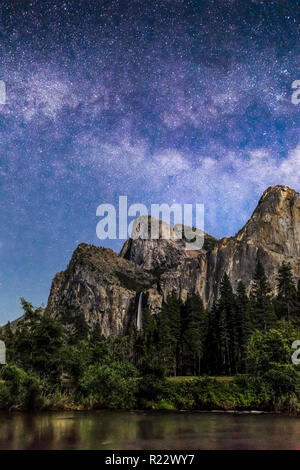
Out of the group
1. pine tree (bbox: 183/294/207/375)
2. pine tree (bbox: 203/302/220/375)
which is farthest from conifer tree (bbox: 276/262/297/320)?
pine tree (bbox: 183/294/207/375)

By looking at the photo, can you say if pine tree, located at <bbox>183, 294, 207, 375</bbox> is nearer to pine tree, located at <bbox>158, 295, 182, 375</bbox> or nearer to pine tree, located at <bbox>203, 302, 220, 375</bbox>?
pine tree, located at <bbox>203, 302, 220, 375</bbox>

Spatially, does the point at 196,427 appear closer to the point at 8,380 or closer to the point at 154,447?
the point at 154,447

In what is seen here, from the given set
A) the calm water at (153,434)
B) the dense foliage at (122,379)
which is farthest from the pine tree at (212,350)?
the calm water at (153,434)

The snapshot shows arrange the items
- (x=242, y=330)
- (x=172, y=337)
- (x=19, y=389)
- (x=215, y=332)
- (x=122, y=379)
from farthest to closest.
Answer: (x=172, y=337) → (x=215, y=332) → (x=242, y=330) → (x=122, y=379) → (x=19, y=389)

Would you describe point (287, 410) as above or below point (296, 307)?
below

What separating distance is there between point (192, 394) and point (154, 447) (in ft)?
67.9

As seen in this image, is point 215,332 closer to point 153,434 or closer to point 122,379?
point 122,379

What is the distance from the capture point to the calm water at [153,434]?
17125mm

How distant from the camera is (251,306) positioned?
78.0 meters

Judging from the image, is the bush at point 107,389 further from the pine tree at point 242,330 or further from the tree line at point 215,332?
the pine tree at point 242,330

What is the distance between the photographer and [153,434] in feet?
67.7

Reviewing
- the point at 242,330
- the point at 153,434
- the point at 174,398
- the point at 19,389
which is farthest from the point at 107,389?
the point at 242,330

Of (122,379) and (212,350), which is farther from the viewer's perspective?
(212,350)
